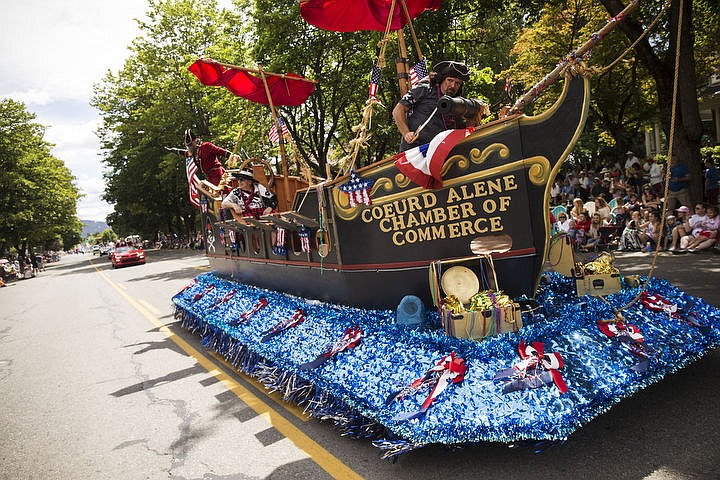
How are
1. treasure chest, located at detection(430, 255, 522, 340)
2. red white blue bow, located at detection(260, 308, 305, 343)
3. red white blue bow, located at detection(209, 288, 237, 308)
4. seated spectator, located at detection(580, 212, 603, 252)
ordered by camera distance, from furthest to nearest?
seated spectator, located at detection(580, 212, 603, 252) → red white blue bow, located at detection(209, 288, 237, 308) → red white blue bow, located at detection(260, 308, 305, 343) → treasure chest, located at detection(430, 255, 522, 340)

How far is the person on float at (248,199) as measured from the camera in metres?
6.05

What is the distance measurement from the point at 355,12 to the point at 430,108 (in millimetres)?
1645

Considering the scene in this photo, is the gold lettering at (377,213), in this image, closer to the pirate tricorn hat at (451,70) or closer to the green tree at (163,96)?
the pirate tricorn hat at (451,70)

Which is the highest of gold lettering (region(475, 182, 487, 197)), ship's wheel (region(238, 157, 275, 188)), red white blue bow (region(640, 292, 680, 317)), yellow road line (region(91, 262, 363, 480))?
ship's wheel (region(238, 157, 275, 188))

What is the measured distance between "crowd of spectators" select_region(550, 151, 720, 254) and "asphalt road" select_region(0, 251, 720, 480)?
3.29 m

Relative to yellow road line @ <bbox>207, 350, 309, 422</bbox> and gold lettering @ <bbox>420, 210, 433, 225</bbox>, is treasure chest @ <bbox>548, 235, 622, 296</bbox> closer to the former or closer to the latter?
gold lettering @ <bbox>420, 210, 433, 225</bbox>

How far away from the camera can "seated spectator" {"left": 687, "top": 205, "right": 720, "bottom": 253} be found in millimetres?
9531

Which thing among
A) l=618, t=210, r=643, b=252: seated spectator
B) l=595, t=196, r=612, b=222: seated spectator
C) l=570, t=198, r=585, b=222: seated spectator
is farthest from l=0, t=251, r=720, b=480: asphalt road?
l=595, t=196, r=612, b=222: seated spectator

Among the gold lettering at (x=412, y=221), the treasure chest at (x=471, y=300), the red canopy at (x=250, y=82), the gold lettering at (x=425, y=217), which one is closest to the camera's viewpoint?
the treasure chest at (x=471, y=300)

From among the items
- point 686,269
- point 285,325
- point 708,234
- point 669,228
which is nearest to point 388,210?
point 285,325

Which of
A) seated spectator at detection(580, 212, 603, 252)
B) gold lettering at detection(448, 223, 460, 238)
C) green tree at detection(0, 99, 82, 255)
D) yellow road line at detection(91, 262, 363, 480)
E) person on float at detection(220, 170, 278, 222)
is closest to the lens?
yellow road line at detection(91, 262, 363, 480)

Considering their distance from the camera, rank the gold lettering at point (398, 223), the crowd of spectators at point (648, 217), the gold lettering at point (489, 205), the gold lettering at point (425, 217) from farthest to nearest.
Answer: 1. the crowd of spectators at point (648, 217)
2. the gold lettering at point (398, 223)
3. the gold lettering at point (425, 217)
4. the gold lettering at point (489, 205)

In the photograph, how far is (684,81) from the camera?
Answer: 10125 millimetres

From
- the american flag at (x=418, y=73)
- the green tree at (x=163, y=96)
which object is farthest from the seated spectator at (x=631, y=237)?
the green tree at (x=163, y=96)
